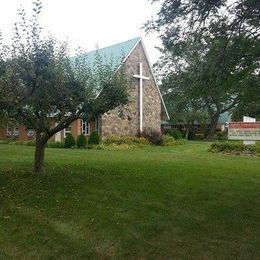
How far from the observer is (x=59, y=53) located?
10.3 m

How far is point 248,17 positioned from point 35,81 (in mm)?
5200

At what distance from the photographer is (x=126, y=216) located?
25.8ft

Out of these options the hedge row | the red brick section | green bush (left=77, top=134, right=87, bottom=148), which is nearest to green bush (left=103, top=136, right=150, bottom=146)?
green bush (left=77, top=134, right=87, bottom=148)

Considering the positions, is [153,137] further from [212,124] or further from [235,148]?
[212,124]

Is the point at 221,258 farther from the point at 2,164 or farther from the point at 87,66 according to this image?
the point at 2,164

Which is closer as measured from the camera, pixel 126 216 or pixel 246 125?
pixel 126 216

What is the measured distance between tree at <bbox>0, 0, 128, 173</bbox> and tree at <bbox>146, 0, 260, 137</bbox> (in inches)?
88.8

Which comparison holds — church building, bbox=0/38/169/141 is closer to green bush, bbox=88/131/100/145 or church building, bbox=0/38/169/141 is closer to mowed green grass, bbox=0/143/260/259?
green bush, bbox=88/131/100/145

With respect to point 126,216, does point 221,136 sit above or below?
above

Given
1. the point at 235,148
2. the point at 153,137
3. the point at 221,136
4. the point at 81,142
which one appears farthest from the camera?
the point at 221,136

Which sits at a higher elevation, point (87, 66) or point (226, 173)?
point (87, 66)

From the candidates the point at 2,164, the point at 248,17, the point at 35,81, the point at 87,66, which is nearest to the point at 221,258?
the point at 248,17

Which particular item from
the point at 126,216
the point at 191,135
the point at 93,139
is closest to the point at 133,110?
the point at 93,139

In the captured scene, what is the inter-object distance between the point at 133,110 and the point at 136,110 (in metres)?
0.55
